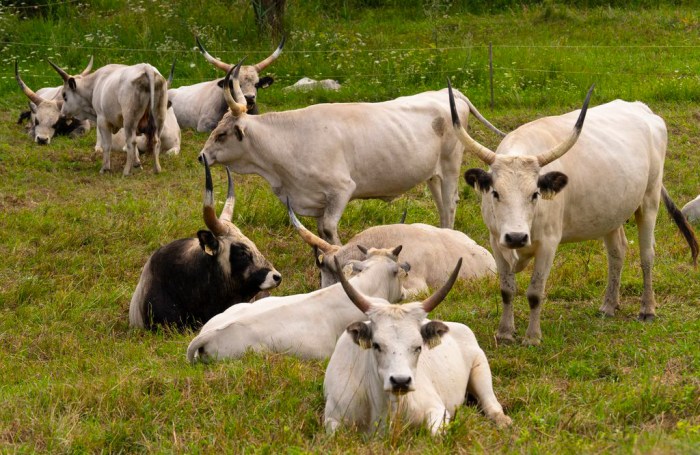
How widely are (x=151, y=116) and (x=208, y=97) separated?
2625 mm

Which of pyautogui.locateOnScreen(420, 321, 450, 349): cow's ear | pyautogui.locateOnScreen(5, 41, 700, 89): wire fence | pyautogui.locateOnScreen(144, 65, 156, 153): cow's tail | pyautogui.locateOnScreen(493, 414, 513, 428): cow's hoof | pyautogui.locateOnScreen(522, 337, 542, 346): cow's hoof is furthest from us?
pyautogui.locateOnScreen(5, 41, 700, 89): wire fence

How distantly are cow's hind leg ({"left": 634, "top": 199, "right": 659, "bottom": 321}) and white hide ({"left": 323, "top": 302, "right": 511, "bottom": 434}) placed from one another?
2.66 m

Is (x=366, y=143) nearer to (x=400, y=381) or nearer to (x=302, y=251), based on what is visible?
(x=302, y=251)

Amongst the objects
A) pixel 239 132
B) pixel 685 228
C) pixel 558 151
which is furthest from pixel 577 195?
pixel 239 132

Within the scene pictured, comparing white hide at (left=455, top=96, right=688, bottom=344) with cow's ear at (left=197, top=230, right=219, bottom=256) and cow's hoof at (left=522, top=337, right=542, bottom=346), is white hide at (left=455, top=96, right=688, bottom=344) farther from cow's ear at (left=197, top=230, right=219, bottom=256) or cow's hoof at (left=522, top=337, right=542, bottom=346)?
cow's ear at (left=197, top=230, right=219, bottom=256)

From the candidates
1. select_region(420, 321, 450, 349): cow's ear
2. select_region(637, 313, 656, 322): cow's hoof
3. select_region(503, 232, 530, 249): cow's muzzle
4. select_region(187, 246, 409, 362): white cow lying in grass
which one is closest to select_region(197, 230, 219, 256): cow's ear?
select_region(187, 246, 409, 362): white cow lying in grass

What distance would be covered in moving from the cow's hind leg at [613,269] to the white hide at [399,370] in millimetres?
2649

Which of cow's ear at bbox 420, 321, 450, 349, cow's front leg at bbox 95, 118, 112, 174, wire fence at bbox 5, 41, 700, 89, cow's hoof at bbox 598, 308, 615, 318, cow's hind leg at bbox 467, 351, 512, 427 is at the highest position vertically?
cow's ear at bbox 420, 321, 450, 349

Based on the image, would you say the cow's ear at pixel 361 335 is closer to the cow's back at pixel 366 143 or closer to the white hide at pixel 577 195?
the white hide at pixel 577 195

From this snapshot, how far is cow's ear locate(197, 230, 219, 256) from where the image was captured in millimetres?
9586

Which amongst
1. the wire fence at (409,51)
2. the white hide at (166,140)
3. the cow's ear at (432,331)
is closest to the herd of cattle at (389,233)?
the cow's ear at (432,331)

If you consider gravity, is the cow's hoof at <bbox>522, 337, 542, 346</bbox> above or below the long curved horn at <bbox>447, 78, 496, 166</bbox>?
below

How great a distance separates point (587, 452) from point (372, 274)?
3.08 meters

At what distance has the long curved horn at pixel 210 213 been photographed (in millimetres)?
9578
